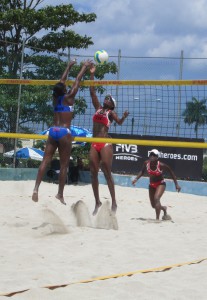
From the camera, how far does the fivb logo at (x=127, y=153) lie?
16141 millimetres

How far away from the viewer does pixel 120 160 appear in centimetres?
1625

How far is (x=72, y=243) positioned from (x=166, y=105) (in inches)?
156

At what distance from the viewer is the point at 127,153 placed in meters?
16.2

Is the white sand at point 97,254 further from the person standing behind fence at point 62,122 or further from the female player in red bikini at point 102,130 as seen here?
the person standing behind fence at point 62,122

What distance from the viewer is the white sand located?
4195 millimetres

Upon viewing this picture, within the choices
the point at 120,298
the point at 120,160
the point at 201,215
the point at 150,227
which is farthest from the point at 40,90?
the point at 120,298

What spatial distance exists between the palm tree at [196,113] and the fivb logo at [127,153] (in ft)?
11.6

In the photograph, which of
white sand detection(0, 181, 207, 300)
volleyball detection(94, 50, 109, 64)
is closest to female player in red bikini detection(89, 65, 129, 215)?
volleyball detection(94, 50, 109, 64)

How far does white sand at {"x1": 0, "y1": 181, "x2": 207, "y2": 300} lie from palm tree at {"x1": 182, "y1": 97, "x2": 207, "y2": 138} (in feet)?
9.09

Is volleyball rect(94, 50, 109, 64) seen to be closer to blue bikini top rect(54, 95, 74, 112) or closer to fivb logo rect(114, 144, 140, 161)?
blue bikini top rect(54, 95, 74, 112)

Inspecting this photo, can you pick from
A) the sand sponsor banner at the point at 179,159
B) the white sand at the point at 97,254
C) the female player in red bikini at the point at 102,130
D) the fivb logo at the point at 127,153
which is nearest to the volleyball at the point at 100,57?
the female player in red bikini at the point at 102,130

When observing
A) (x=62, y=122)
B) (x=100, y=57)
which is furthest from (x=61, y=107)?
(x=100, y=57)

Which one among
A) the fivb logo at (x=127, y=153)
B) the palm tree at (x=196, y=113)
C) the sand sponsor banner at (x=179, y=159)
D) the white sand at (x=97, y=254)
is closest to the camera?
the white sand at (x=97, y=254)

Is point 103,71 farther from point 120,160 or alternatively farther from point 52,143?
point 52,143
